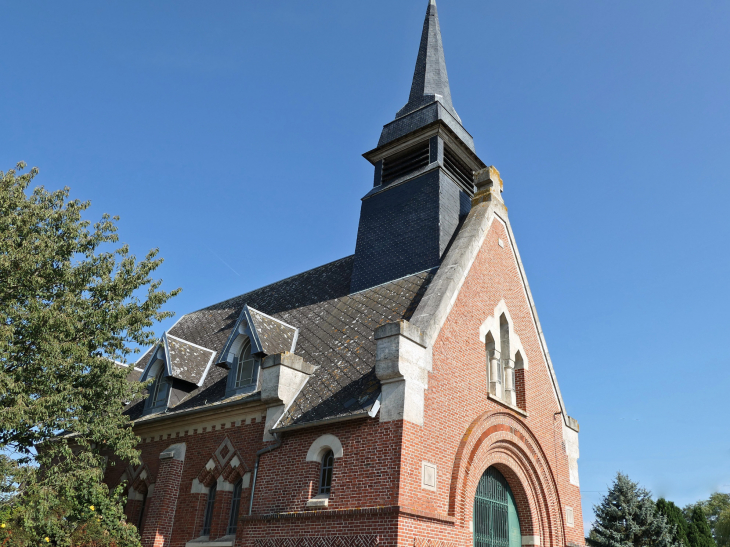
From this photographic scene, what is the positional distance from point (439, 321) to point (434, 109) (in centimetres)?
923

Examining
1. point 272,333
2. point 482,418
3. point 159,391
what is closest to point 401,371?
point 482,418

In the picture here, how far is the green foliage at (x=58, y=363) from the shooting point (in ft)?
38.8

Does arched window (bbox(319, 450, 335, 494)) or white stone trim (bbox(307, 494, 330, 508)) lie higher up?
arched window (bbox(319, 450, 335, 494))

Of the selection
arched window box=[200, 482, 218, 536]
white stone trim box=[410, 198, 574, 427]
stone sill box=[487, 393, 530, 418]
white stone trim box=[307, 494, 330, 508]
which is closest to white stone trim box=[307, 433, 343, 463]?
white stone trim box=[307, 494, 330, 508]

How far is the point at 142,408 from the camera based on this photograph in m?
17.3

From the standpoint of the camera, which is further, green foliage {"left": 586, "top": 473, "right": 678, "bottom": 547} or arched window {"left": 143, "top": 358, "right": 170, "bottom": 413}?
green foliage {"left": 586, "top": 473, "right": 678, "bottom": 547}

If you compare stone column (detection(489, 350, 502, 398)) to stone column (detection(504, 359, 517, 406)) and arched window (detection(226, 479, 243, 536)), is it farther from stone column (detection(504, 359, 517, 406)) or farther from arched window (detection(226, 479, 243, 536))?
arched window (detection(226, 479, 243, 536))

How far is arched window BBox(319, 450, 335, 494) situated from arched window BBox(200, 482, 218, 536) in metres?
3.63

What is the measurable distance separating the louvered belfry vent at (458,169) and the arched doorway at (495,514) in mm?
9276

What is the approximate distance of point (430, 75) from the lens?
21.6 m

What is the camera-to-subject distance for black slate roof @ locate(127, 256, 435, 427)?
12031 millimetres

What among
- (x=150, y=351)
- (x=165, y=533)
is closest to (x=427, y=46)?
(x=150, y=351)

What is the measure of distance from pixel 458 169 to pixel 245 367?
9390 millimetres

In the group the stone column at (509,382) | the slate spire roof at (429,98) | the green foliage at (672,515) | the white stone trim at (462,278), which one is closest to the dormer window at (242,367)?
the white stone trim at (462,278)
